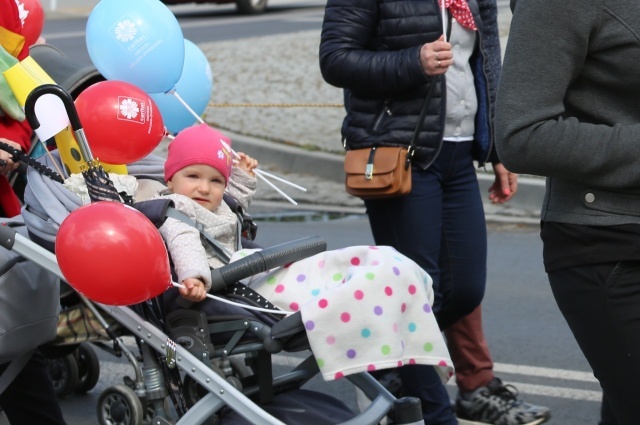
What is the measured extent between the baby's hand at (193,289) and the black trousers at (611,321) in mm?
980

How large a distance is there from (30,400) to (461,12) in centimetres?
198

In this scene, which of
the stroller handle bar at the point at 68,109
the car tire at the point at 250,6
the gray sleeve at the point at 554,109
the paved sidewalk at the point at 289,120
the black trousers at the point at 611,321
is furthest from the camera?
the car tire at the point at 250,6

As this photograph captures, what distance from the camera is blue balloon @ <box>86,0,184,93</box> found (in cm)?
404

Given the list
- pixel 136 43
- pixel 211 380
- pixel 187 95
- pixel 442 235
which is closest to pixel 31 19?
pixel 187 95

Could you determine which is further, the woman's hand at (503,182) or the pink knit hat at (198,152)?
the woman's hand at (503,182)

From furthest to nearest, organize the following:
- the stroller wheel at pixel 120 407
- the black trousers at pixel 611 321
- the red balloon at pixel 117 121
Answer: the stroller wheel at pixel 120 407, the red balloon at pixel 117 121, the black trousers at pixel 611 321

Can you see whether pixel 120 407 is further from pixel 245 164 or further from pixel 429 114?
pixel 429 114

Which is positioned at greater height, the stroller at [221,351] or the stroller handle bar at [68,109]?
the stroller handle bar at [68,109]

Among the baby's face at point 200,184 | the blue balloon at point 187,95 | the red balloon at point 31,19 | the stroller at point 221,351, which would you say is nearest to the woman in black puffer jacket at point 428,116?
the blue balloon at point 187,95

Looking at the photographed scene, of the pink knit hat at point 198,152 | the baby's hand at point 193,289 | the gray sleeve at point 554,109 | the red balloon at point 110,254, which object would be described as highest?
the gray sleeve at point 554,109

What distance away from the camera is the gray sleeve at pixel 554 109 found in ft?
9.00

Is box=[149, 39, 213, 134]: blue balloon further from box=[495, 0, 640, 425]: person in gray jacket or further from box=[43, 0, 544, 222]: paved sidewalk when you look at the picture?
box=[43, 0, 544, 222]: paved sidewalk

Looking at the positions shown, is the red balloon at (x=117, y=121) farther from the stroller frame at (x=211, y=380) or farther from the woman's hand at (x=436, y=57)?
the woman's hand at (x=436, y=57)

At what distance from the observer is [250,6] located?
2431 cm
